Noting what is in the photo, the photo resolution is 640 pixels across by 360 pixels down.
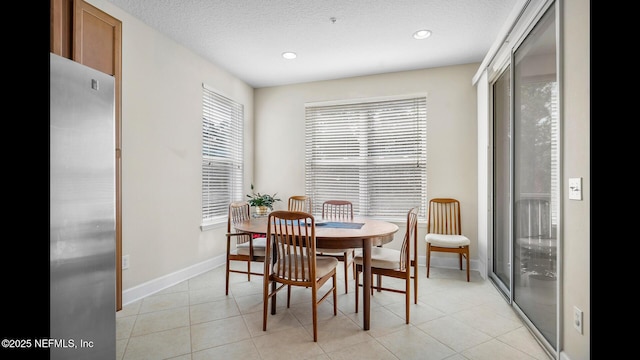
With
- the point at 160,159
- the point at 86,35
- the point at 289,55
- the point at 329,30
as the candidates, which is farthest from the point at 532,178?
the point at 86,35

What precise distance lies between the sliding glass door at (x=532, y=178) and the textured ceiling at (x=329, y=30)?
58 cm

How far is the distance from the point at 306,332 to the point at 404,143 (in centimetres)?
275

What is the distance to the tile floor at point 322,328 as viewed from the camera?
1979 millimetres

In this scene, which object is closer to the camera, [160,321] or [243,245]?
[160,321]

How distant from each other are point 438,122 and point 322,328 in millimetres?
2887

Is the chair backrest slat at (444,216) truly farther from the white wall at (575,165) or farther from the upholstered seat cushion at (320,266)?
the white wall at (575,165)

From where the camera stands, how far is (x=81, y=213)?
143 centimetres

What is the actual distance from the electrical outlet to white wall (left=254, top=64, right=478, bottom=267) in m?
2.22

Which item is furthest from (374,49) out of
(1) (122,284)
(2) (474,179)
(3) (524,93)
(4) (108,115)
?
(1) (122,284)

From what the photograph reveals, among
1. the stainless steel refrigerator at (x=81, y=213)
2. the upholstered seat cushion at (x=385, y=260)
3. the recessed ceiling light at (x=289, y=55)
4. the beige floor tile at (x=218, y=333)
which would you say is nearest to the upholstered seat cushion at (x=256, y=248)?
the beige floor tile at (x=218, y=333)

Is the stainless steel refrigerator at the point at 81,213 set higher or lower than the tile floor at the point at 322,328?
higher

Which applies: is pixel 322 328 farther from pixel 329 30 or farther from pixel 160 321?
pixel 329 30

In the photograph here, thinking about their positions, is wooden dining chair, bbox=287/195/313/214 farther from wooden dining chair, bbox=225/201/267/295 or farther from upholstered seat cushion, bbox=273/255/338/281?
upholstered seat cushion, bbox=273/255/338/281
